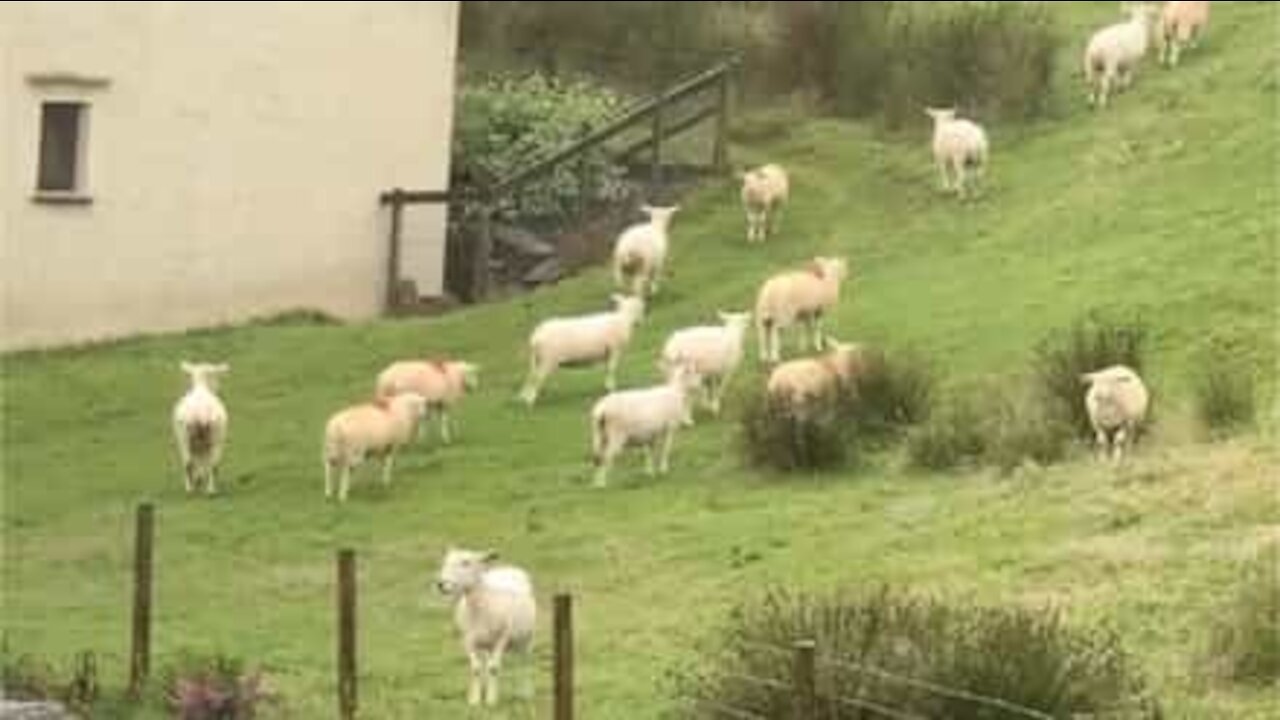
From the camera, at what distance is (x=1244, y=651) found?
14148mm

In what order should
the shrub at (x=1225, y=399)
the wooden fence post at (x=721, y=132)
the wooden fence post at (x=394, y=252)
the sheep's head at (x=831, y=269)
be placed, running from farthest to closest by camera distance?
1. the wooden fence post at (x=721, y=132)
2. the wooden fence post at (x=394, y=252)
3. the sheep's head at (x=831, y=269)
4. the shrub at (x=1225, y=399)

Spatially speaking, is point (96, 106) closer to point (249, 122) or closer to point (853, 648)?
point (249, 122)

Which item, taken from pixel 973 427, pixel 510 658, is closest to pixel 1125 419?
pixel 973 427

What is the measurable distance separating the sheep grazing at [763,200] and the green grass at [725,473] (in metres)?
0.29

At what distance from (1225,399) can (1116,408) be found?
2.94 feet

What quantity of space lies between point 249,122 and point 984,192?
29.2 feet

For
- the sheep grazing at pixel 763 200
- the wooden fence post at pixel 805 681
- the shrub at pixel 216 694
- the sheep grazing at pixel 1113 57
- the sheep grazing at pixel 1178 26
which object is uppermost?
the sheep grazing at pixel 1178 26

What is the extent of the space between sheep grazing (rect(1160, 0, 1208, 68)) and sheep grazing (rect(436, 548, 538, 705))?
23.7m

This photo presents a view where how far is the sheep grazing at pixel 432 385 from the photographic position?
2531 cm

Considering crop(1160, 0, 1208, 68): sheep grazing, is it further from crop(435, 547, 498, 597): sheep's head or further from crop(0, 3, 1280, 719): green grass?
crop(435, 547, 498, 597): sheep's head

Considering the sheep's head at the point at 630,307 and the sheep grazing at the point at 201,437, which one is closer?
the sheep grazing at the point at 201,437

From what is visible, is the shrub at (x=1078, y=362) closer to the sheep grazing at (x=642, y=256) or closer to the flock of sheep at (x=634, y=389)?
the flock of sheep at (x=634, y=389)

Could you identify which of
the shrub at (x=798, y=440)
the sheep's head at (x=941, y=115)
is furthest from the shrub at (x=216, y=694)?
the sheep's head at (x=941, y=115)

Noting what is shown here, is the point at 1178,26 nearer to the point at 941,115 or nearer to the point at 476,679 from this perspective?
the point at 941,115
